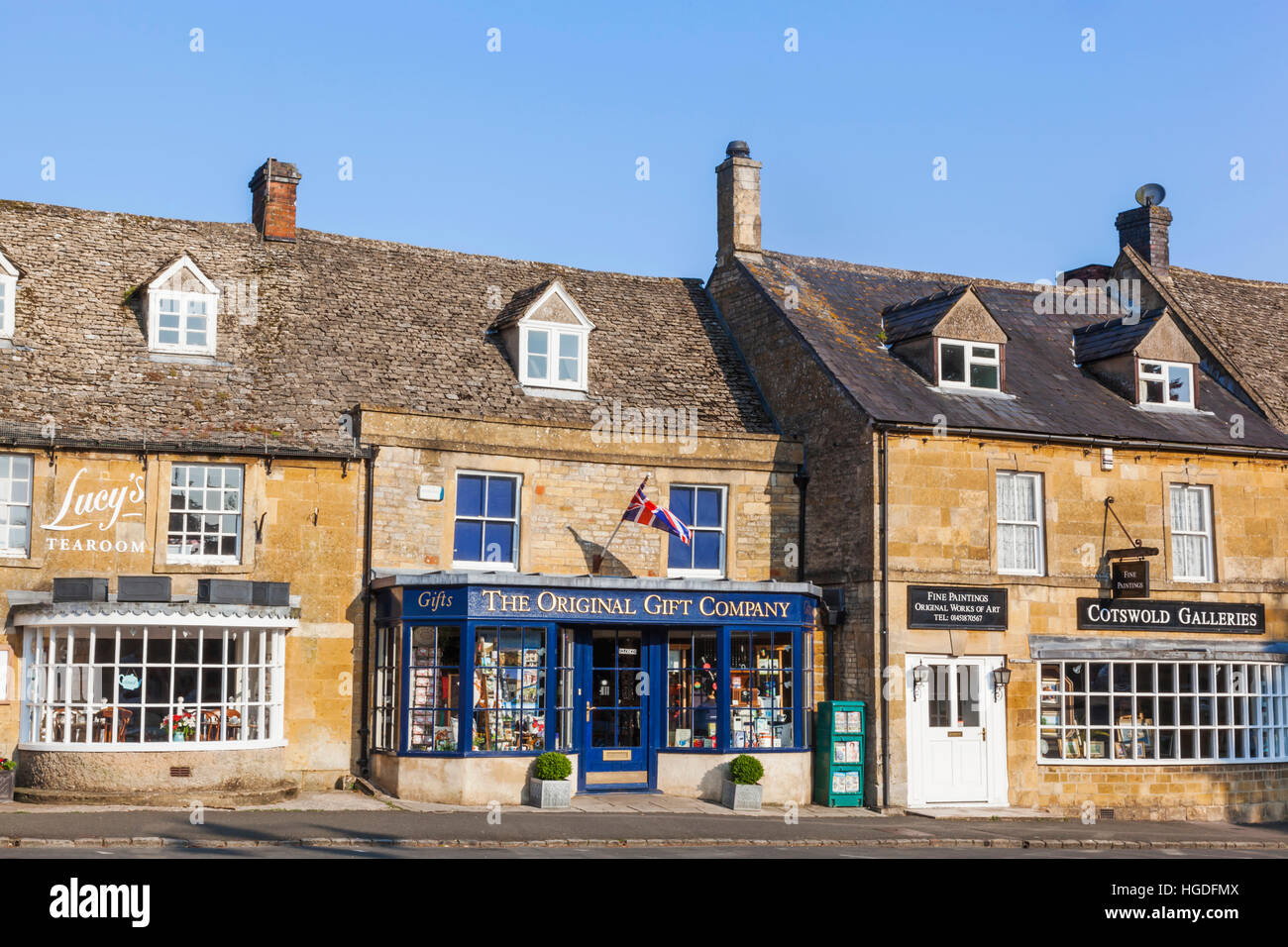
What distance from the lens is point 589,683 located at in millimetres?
24656

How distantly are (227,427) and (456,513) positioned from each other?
4.01m

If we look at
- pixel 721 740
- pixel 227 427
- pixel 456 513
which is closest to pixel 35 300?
pixel 227 427

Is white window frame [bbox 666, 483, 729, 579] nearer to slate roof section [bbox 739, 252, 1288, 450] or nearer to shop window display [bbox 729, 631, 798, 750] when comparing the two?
shop window display [bbox 729, 631, 798, 750]

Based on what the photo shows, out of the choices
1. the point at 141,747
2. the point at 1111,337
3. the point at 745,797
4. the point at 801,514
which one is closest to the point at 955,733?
the point at 745,797

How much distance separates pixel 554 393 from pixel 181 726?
8.91 meters

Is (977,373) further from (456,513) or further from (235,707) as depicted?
(235,707)

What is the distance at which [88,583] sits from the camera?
22.2 meters

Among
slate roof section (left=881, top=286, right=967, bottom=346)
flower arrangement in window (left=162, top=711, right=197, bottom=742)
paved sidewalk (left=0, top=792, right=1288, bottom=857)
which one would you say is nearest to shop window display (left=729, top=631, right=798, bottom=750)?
paved sidewalk (left=0, top=792, right=1288, bottom=857)

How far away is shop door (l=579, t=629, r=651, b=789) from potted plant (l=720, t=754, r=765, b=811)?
5.48 ft

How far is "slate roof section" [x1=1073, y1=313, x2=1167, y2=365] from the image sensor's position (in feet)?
95.2

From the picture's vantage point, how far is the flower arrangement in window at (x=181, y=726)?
882 inches

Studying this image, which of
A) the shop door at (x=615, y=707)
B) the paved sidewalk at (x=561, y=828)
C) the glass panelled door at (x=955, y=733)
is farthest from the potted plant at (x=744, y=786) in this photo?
the glass panelled door at (x=955, y=733)

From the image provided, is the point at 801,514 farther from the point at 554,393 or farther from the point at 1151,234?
the point at 1151,234

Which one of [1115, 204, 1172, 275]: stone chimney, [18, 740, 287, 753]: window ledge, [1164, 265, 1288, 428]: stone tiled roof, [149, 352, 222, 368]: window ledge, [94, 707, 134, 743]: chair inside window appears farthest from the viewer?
[1115, 204, 1172, 275]: stone chimney
